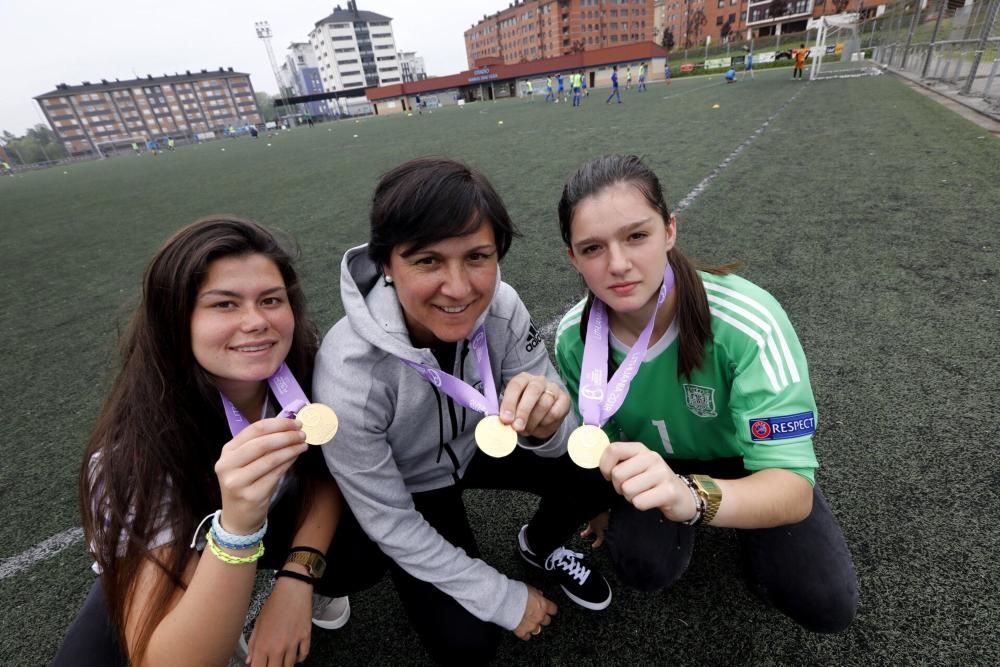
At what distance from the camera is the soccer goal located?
2238 cm

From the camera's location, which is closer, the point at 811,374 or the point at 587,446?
the point at 587,446

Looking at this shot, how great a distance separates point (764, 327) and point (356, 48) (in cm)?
10784

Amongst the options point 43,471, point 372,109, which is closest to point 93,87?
point 372,109

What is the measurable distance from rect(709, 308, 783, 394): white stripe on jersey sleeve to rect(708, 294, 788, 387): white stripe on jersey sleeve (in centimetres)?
2

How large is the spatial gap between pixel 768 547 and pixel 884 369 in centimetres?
193

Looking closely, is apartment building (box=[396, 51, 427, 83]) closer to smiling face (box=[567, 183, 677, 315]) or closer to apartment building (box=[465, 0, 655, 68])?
apartment building (box=[465, 0, 655, 68])

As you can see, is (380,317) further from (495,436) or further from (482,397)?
(495,436)

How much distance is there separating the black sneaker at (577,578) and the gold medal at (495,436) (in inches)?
35.2

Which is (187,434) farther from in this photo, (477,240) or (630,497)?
(630,497)

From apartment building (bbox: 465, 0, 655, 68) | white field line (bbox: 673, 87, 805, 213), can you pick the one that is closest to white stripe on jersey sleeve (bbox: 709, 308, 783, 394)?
white field line (bbox: 673, 87, 805, 213)

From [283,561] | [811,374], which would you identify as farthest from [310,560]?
[811,374]

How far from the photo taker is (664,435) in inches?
75.7


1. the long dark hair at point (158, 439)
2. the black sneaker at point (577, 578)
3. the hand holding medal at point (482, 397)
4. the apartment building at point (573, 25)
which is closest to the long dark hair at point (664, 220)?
the hand holding medal at point (482, 397)

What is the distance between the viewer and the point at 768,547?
1659mm
